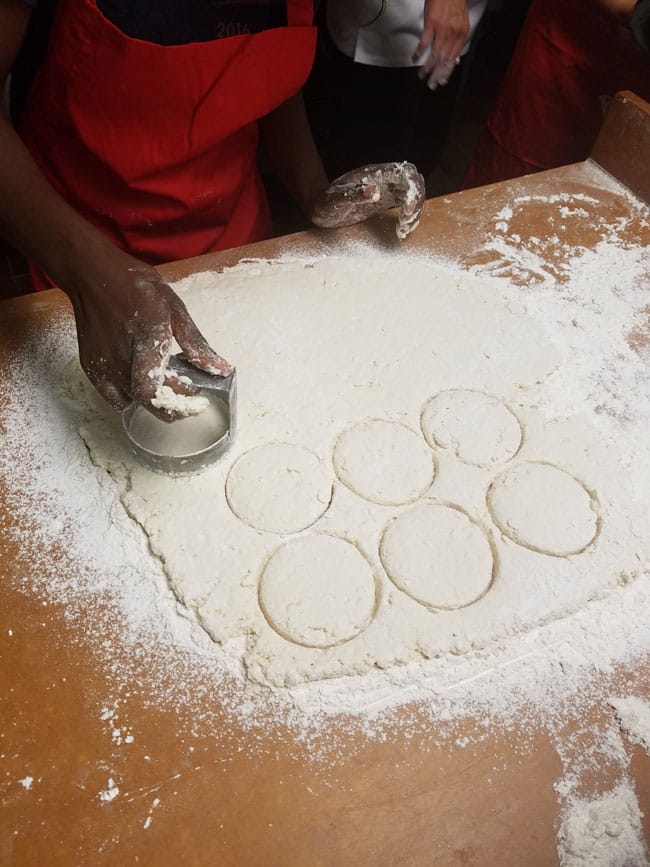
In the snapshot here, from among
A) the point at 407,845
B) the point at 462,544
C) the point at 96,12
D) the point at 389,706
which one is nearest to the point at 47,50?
the point at 96,12

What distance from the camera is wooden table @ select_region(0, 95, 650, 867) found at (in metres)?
0.79

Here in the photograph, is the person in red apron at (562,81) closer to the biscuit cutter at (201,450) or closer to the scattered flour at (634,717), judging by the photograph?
the biscuit cutter at (201,450)

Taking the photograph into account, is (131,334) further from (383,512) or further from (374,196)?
(374,196)

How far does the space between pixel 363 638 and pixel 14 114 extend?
4.29 feet

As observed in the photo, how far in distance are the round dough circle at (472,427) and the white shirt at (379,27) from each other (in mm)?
1192

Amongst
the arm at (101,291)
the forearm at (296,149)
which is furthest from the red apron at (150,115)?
the arm at (101,291)

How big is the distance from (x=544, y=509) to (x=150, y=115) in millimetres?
1060

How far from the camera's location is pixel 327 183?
162cm

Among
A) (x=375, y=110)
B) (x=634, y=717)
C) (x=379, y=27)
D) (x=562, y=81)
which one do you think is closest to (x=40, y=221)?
(x=634, y=717)

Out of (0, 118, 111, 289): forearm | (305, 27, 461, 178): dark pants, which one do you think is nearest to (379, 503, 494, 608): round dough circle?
(0, 118, 111, 289): forearm

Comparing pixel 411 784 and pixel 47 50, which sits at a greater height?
pixel 47 50

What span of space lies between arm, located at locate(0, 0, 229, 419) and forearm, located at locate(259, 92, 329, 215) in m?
0.68

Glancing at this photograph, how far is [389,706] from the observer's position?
912 mm

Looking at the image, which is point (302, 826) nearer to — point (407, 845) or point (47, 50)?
point (407, 845)
